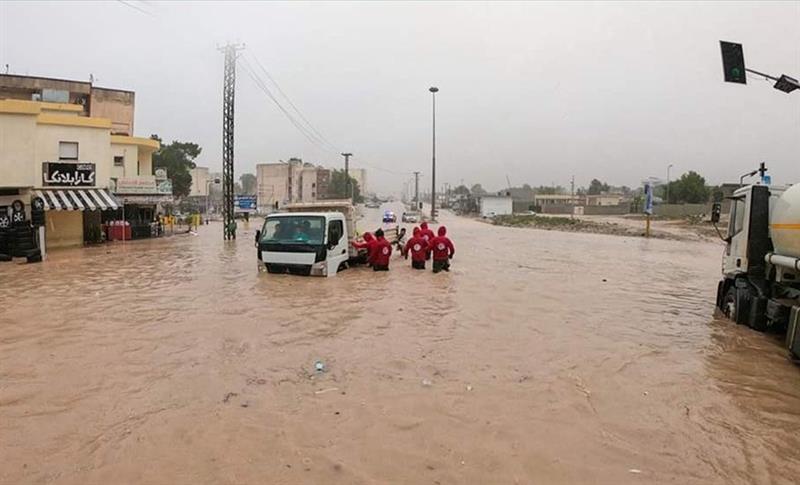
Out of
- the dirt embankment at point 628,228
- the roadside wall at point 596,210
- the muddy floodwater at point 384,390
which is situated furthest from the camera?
the roadside wall at point 596,210

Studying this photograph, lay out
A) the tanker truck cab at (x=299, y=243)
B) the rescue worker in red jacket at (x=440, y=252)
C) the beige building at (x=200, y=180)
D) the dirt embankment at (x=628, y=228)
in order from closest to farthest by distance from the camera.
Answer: the tanker truck cab at (x=299, y=243), the rescue worker in red jacket at (x=440, y=252), the dirt embankment at (x=628, y=228), the beige building at (x=200, y=180)

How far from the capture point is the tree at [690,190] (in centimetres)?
8444

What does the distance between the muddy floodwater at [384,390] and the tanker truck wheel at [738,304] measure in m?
0.32

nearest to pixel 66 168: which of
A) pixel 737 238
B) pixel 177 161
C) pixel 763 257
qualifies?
pixel 737 238

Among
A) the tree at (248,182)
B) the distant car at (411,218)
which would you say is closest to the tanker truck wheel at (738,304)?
the distant car at (411,218)

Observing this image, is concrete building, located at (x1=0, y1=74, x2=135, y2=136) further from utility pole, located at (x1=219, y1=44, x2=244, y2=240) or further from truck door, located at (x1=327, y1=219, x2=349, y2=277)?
truck door, located at (x1=327, y1=219, x2=349, y2=277)

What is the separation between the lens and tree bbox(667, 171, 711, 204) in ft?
277

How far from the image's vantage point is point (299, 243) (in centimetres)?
1448

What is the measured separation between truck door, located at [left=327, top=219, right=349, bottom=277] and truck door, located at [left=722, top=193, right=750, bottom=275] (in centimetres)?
929

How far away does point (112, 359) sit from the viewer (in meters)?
7.14

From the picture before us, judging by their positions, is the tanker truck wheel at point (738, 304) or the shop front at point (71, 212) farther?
the shop front at point (71, 212)

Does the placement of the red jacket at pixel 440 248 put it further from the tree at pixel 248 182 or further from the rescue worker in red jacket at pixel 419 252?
the tree at pixel 248 182

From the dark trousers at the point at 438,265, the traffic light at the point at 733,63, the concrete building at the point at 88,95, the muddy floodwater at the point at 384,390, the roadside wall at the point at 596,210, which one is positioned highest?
the concrete building at the point at 88,95

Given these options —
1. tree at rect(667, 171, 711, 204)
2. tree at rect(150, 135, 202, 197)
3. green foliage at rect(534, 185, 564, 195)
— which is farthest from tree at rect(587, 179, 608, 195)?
tree at rect(150, 135, 202, 197)
